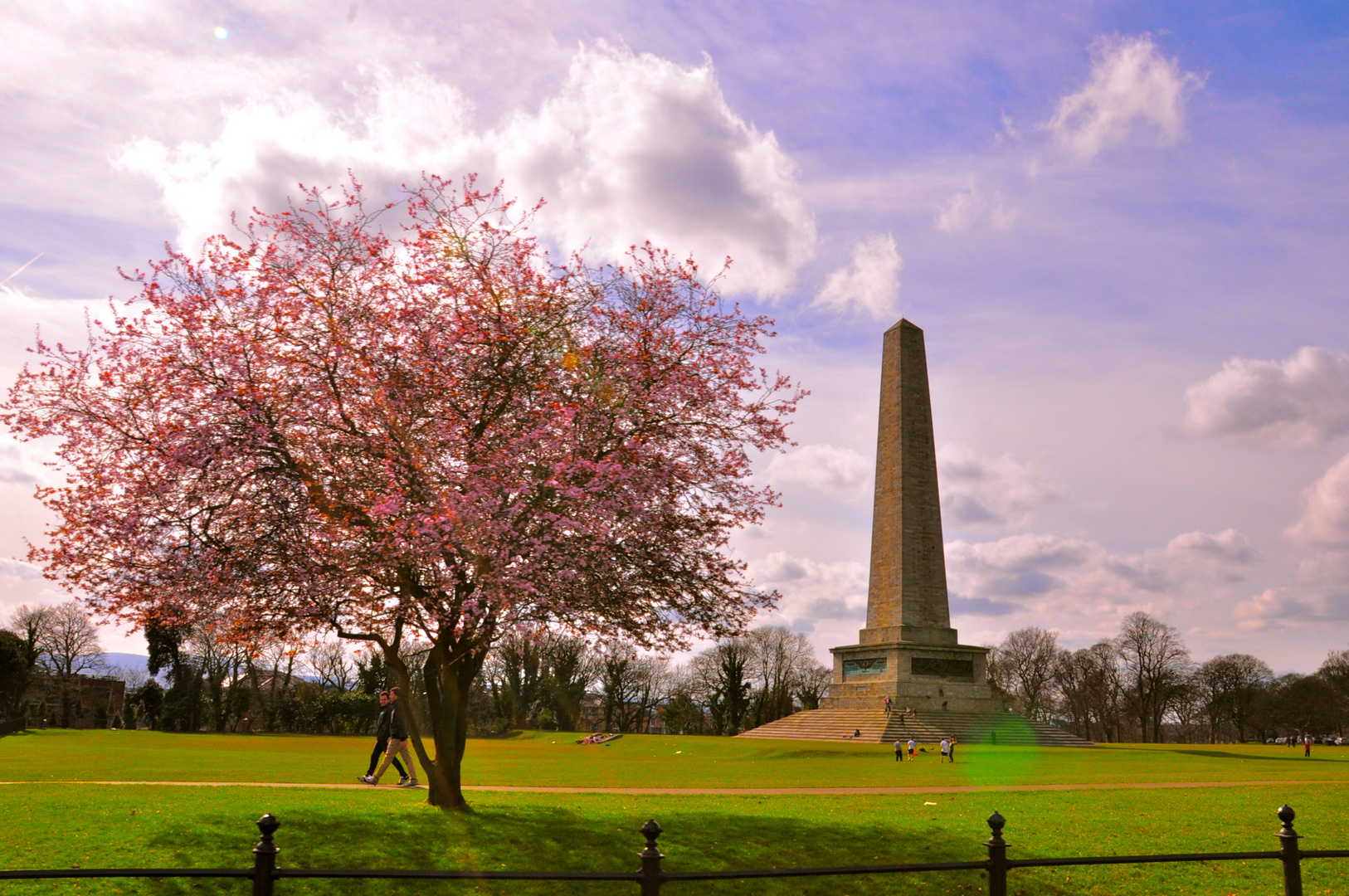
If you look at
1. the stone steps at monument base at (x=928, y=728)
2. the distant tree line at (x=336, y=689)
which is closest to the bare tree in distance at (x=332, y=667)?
the distant tree line at (x=336, y=689)

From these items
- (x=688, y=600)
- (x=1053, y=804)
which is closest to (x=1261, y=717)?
(x=1053, y=804)

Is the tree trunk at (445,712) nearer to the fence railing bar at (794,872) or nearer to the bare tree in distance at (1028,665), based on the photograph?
the fence railing bar at (794,872)

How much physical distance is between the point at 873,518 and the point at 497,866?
4631 cm

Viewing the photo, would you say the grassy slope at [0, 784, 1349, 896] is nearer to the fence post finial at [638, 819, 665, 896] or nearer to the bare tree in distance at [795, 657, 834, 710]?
the fence post finial at [638, 819, 665, 896]

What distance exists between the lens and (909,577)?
5372 centimetres

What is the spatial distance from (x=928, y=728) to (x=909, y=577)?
27.7 ft

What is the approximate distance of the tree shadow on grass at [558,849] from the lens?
458 inches

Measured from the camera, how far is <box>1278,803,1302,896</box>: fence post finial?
826 cm

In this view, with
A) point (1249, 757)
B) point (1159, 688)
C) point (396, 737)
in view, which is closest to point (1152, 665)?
point (1159, 688)

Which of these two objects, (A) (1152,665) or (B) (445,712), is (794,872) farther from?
(A) (1152,665)

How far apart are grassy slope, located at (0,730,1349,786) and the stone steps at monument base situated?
6.00ft

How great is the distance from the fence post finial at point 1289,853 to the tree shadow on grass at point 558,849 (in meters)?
3.88

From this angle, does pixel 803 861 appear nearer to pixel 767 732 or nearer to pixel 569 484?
pixel 569 484

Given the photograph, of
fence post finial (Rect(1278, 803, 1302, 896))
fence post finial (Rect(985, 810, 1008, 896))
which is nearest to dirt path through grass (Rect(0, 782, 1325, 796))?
fence post finial (Rect(1278, 803, 1302, 896))
